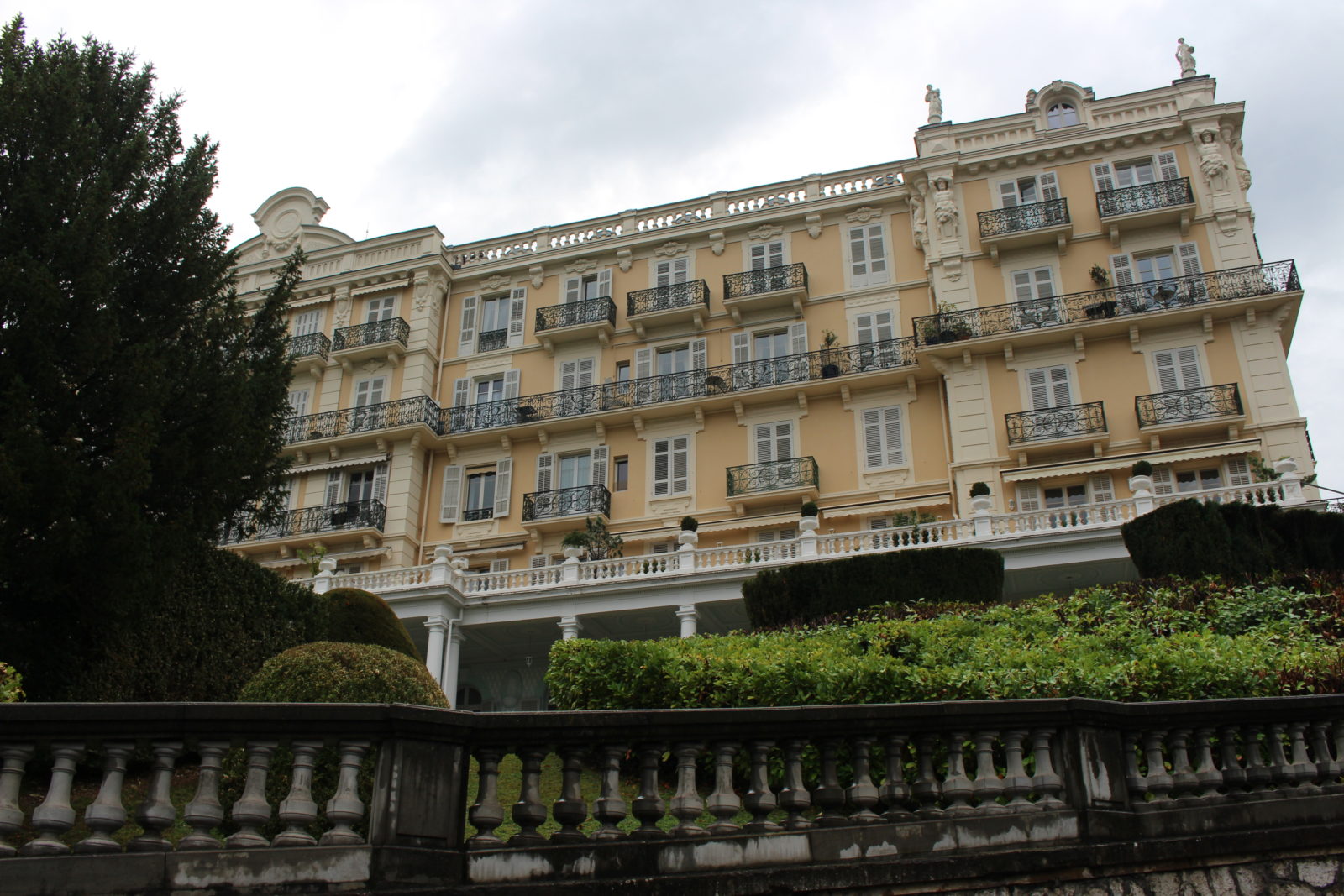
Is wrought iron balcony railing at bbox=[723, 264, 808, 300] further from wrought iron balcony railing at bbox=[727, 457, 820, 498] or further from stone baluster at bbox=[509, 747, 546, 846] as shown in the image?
stone baluster at bbox=[509, 747, 546, 846]

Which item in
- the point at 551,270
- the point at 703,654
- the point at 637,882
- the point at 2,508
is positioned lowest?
the point at 637,882

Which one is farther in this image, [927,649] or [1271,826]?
[927,649]

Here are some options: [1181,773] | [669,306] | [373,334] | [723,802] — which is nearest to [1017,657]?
[1181,773]

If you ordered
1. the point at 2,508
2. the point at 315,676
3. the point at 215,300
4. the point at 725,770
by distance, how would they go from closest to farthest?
the point at 725,770
the point at 315,676
the point at 2,508
the point at 215,300

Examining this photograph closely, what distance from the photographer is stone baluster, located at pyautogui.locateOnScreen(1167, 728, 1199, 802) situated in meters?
7.24

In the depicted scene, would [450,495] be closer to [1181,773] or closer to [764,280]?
[764,280]

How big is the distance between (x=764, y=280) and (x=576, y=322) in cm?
609

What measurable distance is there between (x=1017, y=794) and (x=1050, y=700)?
65 cm

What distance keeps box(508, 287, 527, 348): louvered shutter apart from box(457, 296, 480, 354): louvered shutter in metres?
1.28

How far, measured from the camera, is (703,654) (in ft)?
39.7

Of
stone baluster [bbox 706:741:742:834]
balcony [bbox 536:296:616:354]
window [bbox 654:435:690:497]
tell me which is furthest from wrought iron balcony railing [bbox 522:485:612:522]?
stone baluster [bbox 706:741:742:834]

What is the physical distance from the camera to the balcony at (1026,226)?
29.9 m

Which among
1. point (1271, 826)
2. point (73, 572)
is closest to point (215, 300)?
point (73, 572)

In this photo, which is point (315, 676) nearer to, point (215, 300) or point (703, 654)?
point (703, 654)
